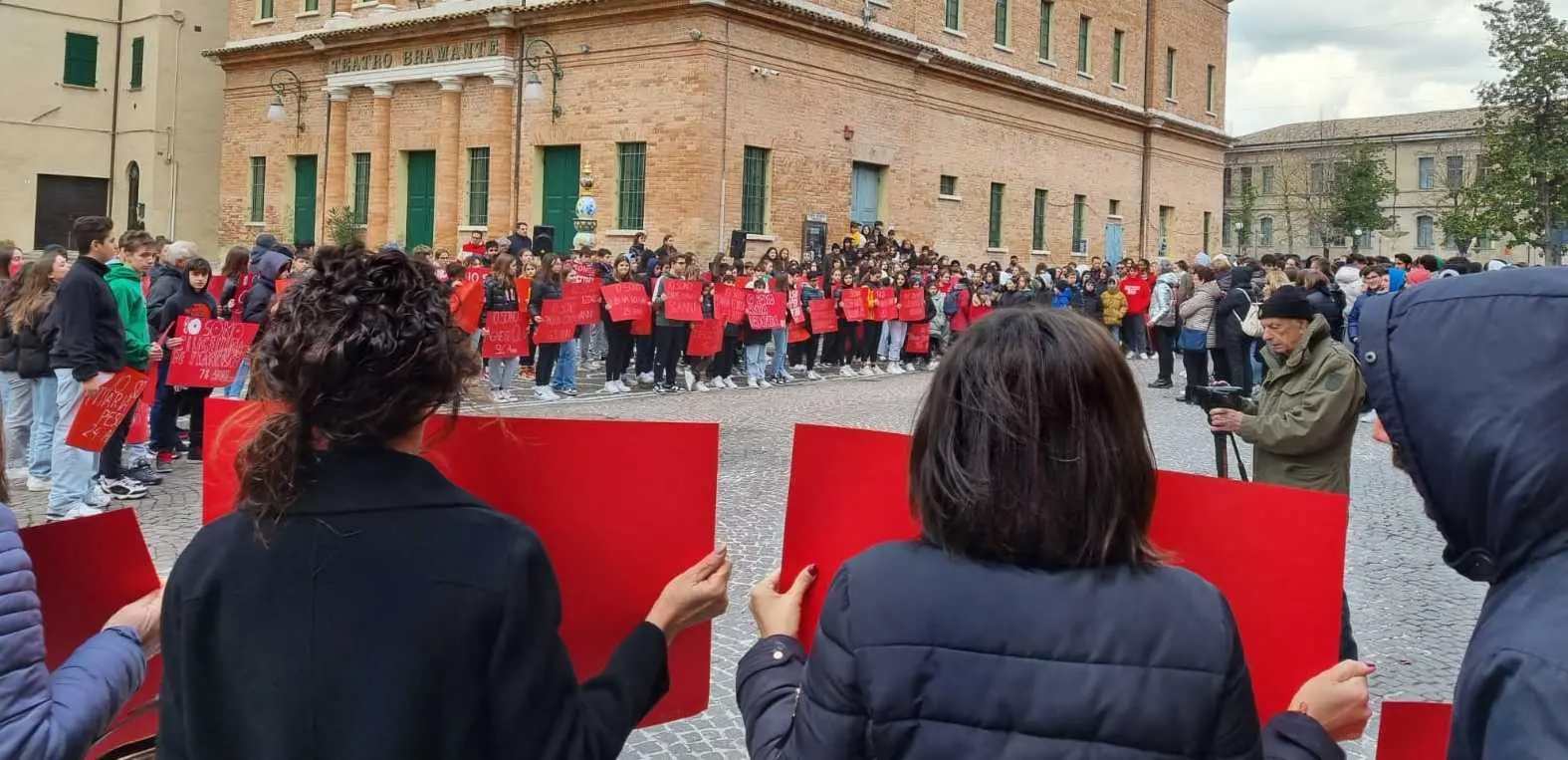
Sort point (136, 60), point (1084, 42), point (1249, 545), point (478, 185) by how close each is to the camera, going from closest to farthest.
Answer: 1. point (1249, 545)
2. point (478, 185)
3. point (1084, 42)
4. point (136, 60)

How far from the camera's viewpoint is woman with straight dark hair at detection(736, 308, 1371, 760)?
168 centimetres

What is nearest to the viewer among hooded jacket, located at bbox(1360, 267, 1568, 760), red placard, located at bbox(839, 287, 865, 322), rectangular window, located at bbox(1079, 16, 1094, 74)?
hooded jacket, located at bbox(1360, 267, 1568, 760)

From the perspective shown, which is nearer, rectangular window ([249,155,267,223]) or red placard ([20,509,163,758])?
red placard ([20,509,163,758])

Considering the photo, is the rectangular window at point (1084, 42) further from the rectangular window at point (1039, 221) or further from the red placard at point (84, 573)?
the red placard at point (84, 573)

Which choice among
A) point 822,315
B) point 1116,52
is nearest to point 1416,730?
point 822,315

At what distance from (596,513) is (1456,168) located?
86876 millimetres

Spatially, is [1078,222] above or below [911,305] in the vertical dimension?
above

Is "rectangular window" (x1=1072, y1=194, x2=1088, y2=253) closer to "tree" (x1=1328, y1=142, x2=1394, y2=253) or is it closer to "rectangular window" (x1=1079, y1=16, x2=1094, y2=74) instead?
"rectangular window" (x1=1079, y1=16, x2=1094, y2=74)

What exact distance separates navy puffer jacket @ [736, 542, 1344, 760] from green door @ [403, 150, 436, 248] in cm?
2873

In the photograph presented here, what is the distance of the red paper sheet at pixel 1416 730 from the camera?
2.31 meters

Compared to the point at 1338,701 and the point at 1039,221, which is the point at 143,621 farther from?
the point at 1039,221

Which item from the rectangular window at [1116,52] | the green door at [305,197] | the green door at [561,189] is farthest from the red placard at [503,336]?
the rectangular window at [1116,52]

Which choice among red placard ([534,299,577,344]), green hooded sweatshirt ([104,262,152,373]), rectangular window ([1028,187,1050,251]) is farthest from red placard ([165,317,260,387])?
rectangular window ([1028,187,1050,251])

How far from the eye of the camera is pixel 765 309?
58.9 ft
